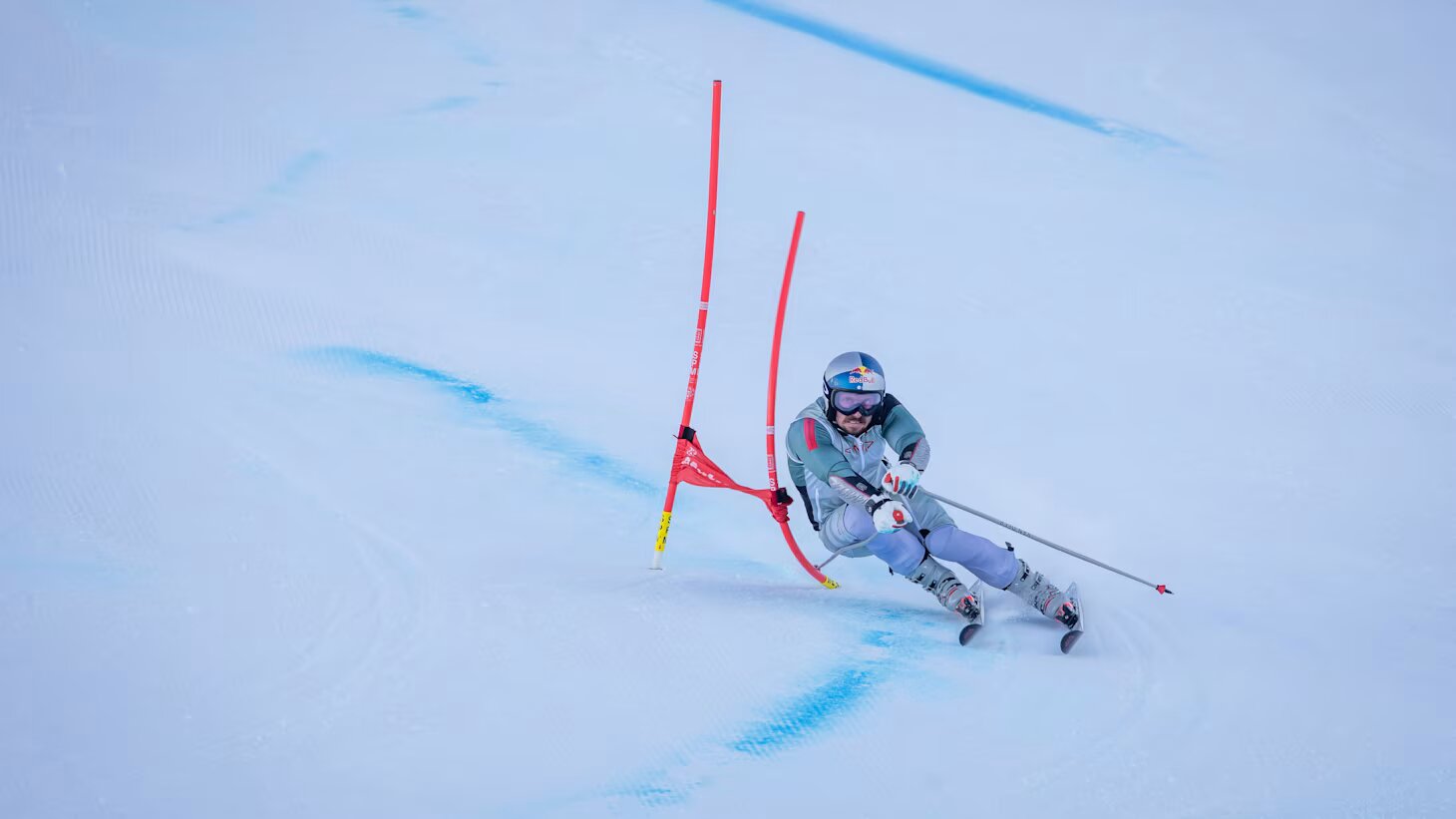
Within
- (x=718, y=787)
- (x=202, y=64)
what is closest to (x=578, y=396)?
(x=718, y=787)

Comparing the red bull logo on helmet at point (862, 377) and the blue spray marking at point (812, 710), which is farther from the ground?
the red bull logo on helmet at point (862, 377)

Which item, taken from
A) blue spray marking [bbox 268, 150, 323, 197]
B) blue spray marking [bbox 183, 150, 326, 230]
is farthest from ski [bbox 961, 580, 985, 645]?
blue spray marking [bbox 268, 150, 323, 197]

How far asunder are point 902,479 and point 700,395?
2100 mm

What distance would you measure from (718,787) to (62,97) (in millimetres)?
6646

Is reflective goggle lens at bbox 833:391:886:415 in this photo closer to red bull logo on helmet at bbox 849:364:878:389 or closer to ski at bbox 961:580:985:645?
red bull logo on helmet at bbox 849:364:878:389

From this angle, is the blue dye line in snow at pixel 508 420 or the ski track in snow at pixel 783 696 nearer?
the ski track in snow at pixel 783 696

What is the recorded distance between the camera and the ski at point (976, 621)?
4652 mm

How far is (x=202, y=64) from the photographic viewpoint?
8586 mm

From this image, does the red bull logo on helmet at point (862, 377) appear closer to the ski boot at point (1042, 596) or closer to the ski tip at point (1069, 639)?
the ski boot at point (1042, 596)

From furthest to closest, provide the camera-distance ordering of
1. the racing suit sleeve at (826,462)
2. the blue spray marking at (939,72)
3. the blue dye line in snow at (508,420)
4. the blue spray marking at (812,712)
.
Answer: the blue spray marking at (939,72) → the blue dye line in snow at (508,420) → the racing suit sleeve at (826,462) → the blue spray marking at (812,712)

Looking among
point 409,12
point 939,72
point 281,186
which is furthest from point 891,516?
point 409,12

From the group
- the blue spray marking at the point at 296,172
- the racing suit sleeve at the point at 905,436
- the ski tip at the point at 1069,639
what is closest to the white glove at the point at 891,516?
the racing suit sleeve at the point at 905,436

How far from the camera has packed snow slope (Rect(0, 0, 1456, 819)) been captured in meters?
3.93

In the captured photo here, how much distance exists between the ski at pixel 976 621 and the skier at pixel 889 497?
27mm
